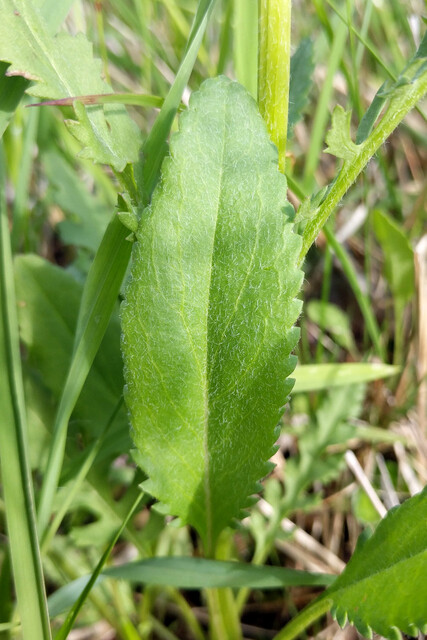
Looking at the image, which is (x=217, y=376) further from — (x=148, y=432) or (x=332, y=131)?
(x=332, y=131)

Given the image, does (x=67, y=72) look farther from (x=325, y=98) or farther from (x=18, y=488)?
(x=325, y=98)

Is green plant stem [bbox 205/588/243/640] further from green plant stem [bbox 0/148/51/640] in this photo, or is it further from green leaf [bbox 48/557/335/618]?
green plant stem [bbox 0/148/51/640]

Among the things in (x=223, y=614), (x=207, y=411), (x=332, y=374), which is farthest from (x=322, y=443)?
(x=207, y=411)

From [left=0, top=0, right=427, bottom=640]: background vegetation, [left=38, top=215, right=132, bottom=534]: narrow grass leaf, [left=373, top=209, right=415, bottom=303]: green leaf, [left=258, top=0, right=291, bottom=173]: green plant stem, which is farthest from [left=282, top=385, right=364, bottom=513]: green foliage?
[left=258, top=0, right=291, bottom=173]: green plant stem

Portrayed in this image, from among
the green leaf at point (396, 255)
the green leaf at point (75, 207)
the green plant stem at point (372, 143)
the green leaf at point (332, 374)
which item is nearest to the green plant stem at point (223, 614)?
the green leaf at point (332, 374)

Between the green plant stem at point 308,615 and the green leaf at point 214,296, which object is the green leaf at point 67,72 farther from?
the green plant stem at point 308,615

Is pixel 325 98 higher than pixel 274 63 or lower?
higher
